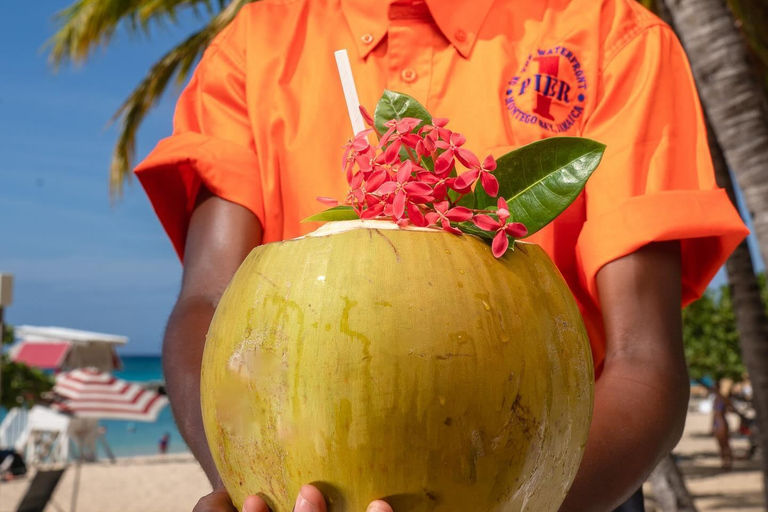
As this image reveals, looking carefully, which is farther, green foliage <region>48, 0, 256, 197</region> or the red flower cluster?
green foliage <region>48, 0, 256, 197</region>

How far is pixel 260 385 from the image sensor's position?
89 cm

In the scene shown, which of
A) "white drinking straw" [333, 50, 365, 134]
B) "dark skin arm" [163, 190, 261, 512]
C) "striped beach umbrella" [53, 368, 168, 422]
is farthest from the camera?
"striped beach umbrella" [53, 368, 168, 422]

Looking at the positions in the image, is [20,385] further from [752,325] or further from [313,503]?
[313,503]

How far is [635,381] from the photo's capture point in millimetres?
1337

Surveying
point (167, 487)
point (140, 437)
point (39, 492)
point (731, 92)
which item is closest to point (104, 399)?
point (167, 487)

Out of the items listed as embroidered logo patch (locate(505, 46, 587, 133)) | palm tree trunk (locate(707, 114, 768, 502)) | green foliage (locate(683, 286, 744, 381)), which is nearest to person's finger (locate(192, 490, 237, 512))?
embroidered logo patch (locate(505, 46, 587, 133))

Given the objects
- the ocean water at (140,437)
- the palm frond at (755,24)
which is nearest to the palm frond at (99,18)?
the palm frond at (755,24)

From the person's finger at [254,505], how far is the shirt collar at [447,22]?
964 mm

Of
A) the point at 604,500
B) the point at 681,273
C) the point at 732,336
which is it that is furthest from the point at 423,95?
the point at 732,336

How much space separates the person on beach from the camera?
1.40 metres

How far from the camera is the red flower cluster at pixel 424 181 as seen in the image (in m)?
0.92

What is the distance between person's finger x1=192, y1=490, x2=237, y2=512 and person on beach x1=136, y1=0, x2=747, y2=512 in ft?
1.03

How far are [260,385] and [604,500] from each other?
58 centimetres

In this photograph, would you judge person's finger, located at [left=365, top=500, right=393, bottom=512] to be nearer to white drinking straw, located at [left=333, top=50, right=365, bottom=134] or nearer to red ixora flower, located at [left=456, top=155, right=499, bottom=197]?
red ixora flower, located at [left=456, top=155, right=499, bottom=197]
